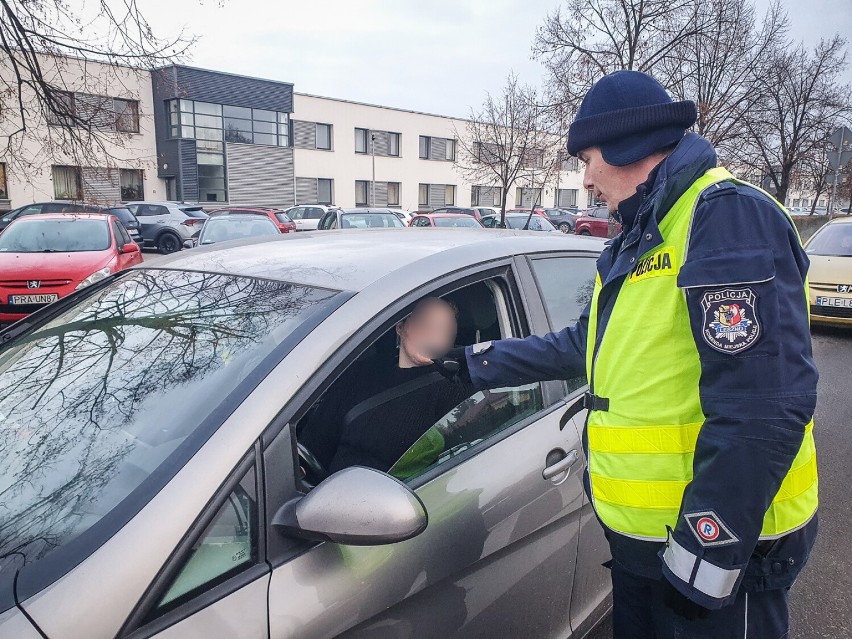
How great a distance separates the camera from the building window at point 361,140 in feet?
131

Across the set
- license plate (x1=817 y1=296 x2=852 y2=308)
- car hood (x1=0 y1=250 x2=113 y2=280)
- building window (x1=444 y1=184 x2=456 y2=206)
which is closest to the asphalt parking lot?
license plate (x1=817 y1=296 x2=852 y2=308)

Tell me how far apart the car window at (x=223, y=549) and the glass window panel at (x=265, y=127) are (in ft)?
→ 127

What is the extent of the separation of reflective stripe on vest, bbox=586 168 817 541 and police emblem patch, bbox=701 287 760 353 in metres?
0.08

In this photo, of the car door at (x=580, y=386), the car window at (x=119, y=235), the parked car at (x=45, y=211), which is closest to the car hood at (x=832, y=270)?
the car door at (x=580, y=386)

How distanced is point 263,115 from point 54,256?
3169cm

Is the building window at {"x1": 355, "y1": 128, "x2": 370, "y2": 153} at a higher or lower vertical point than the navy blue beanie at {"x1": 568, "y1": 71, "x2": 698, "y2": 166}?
higher

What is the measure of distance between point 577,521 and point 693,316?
972mm

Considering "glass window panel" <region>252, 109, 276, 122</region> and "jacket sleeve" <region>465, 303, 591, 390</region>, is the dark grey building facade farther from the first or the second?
"jacket sleeve" <region>465, 303, 591, 390</region>

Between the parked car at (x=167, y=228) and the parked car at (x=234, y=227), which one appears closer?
the parked car at (x=234, y=227)

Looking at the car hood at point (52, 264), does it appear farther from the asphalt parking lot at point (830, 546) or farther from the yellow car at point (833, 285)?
the yellow car at point (833, 285)

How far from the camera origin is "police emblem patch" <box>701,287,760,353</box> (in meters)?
1.15

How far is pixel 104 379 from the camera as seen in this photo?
160 centimetres

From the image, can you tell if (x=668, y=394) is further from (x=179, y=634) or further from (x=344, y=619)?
(x=179, y=634)

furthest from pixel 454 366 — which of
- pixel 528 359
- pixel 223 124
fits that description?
pixel 223 124
